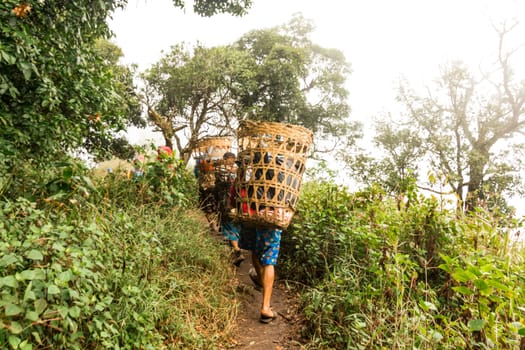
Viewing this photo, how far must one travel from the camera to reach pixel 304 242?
4641 mm

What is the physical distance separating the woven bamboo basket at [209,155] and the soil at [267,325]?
5.82ft

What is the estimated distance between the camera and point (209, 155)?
5723 mm

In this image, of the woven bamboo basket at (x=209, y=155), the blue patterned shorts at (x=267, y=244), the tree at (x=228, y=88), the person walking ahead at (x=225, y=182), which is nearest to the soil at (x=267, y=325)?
the blue patterned shorts at (x=267, y=244)

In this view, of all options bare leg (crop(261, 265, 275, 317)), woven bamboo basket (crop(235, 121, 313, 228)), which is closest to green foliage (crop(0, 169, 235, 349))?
bare leg (crop(261, 265, 275, 317))

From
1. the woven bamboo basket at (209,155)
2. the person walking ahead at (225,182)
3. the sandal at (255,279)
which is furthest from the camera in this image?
the woven bamboo basket at (209,155)

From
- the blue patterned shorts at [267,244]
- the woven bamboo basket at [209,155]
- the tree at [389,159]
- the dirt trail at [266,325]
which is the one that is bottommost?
the dirt trail at [266,325]

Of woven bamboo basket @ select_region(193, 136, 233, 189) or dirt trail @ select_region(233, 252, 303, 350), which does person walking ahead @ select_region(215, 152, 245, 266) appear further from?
dirt trail @ select_region(233, 252, 303, 350)

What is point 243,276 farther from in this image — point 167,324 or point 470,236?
point 470,236

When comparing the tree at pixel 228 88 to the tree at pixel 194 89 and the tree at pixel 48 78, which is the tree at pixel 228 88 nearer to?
the tree at pixel 194 89

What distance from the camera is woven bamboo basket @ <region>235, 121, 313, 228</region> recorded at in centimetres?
320

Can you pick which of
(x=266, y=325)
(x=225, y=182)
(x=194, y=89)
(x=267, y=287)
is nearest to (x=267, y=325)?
(x=266, y=325)

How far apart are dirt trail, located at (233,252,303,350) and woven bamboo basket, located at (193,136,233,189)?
1813 millimetres

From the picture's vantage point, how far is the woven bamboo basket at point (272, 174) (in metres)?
3.20

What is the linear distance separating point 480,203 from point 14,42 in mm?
4940
